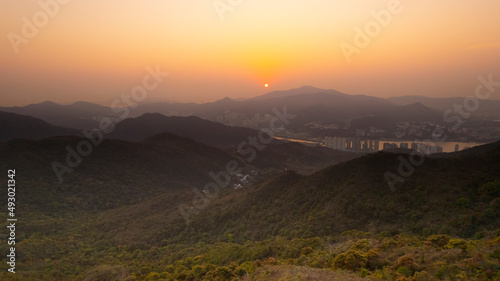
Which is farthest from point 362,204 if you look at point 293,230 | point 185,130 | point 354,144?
point 185,130

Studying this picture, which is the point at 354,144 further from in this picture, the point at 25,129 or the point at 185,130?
the point at 25,129

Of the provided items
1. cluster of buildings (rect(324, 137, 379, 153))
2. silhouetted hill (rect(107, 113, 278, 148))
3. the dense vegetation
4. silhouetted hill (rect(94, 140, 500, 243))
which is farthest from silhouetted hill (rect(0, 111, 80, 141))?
cluster of buildings (rect(324, 137, 379, 153))

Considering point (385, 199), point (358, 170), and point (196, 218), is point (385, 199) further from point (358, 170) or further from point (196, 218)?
point (196, 218)

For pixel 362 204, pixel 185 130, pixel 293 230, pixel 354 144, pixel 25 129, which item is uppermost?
pixel 25 129

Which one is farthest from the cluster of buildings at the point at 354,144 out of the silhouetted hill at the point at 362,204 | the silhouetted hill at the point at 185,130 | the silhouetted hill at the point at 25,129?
the silhouetted hill at the point at 25,129

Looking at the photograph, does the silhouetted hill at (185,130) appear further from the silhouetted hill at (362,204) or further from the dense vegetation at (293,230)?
the silhouetted hill at (362,204)

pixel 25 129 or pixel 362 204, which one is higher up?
pixel 25 129

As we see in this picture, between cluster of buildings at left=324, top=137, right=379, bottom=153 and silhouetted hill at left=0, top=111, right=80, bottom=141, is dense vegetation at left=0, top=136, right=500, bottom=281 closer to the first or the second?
silhouetted hill at left=0, top=111, right=80, bottom=141
